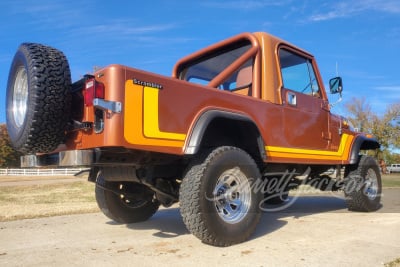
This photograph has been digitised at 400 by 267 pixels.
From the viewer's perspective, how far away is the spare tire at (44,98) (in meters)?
3.40

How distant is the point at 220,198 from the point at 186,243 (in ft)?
1.90

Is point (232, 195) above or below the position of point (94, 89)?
below

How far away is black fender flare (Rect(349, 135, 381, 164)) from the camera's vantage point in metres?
6.59

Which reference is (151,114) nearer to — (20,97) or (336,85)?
(20,97)

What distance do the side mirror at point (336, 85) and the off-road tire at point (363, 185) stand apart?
1410 millimetres

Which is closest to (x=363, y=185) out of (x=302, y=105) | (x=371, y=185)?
(x=371, y=185)

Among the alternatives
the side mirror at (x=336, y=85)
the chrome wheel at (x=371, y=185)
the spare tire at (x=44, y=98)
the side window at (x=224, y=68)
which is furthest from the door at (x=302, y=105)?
the spare tire at (x=44, y=98)

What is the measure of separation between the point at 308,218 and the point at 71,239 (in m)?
3.31

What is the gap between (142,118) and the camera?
341 centimetres

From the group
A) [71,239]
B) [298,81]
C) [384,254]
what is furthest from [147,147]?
[298,81]

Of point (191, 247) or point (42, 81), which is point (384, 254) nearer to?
point (191, 247)

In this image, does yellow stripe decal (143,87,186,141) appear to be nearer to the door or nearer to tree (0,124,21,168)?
the door

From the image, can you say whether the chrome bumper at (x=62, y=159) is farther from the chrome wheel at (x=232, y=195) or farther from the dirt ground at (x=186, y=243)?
the chrome wheel at (x=232, y=195)

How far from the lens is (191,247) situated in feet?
12.4
